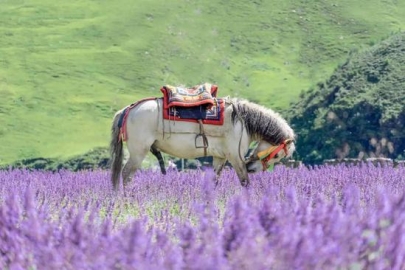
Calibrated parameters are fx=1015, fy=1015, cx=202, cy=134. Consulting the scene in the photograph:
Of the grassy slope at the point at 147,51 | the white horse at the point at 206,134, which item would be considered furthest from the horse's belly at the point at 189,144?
the grassy slope at the point at 147,51

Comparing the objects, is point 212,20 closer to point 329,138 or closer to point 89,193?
point 329,138

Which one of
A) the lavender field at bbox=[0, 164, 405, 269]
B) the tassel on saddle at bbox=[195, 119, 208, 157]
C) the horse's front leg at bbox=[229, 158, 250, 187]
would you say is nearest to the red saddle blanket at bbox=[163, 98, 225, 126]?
the tassel on saddle at bbox=[195, 119, 208, 157]

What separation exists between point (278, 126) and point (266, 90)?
6820 cm

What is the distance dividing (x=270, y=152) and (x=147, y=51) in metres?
71.4

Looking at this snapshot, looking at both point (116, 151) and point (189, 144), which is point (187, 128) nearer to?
point (189, 144)

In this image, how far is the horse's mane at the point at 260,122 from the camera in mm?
10289

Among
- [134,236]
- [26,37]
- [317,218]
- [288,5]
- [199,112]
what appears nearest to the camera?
[134,236]

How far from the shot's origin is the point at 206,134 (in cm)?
1027

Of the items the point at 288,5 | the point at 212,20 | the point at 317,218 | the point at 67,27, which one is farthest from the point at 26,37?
the point at 317,218

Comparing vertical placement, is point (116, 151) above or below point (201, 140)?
below

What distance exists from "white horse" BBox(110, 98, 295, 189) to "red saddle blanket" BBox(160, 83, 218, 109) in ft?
0.46

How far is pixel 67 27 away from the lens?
3538 inches

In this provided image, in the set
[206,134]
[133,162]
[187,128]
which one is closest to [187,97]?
[187,128]

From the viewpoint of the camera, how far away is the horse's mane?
10.3 meters
